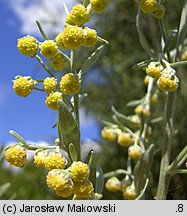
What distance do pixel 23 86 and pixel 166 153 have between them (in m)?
0.38

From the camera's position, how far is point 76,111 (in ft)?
2.60

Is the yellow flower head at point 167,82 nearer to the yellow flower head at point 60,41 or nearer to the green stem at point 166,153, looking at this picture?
the green stem at point 166,153

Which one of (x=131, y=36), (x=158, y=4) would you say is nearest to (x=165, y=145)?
(x=158, y=4)

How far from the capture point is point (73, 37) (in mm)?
782

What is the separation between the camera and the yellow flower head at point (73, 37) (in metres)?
0.78

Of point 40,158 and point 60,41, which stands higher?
point 60,41

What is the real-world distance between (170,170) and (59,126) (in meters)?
0.33

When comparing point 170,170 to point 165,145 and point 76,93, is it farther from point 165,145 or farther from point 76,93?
point 76,93

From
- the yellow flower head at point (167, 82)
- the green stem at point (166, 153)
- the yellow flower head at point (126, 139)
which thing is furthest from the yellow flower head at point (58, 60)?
the yellow flower head at point (126, 139)

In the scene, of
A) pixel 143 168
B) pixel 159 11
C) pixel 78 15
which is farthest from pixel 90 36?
pixel 143 168

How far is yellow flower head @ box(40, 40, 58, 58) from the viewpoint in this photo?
82 cm

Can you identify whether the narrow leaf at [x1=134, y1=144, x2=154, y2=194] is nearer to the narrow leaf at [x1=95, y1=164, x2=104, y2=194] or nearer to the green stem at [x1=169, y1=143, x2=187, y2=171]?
the green stem at [x1=169, y1=143, x2=187, y2=171]

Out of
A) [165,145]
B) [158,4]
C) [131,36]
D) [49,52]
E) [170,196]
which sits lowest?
[170,196]

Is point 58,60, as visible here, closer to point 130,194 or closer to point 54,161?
point 54,161
